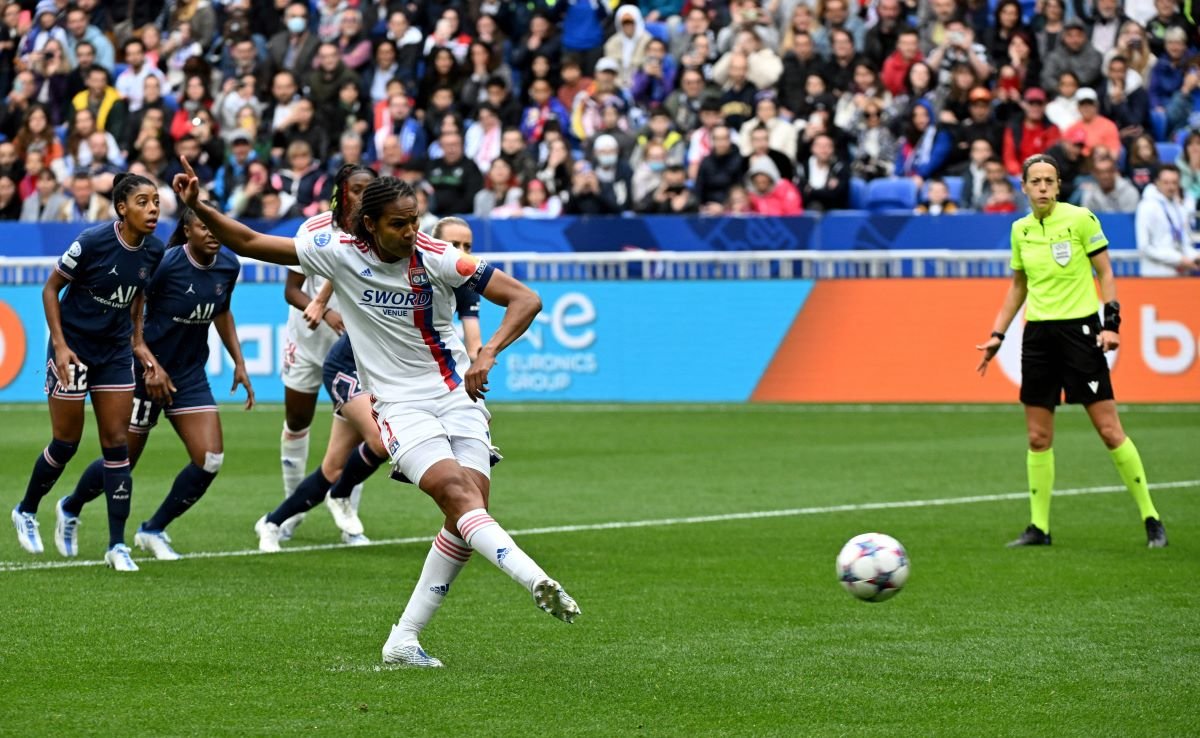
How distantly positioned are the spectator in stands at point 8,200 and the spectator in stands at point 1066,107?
12.9 metres

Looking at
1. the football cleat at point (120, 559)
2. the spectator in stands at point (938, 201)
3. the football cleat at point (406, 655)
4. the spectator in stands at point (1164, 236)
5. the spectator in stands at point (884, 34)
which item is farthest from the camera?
the spectator in stands at point (884, 34)

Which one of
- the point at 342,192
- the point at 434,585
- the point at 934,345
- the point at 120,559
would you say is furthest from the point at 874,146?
the point at 434,585

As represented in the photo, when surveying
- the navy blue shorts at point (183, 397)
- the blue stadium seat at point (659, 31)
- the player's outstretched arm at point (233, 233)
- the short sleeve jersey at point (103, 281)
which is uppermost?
the player's outstretched arm at point (233, 233)

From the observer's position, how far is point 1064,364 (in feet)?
36.1

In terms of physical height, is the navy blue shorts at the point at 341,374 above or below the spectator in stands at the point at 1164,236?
above

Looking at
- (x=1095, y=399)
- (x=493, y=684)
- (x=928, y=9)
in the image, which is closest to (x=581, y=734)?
(x=493, y=684)

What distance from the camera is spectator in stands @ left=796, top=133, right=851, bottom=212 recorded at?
69.9 ft

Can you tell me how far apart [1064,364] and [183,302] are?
5040 mm

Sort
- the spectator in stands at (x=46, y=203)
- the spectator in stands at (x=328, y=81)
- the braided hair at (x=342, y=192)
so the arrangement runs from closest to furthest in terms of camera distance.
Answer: the braided hair at (x=342, y=192)
the spectator in stands at (x=46, y=203)
the spectator in stands at (x=328, y=81)

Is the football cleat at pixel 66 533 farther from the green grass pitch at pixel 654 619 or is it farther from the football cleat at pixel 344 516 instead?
the football cleat at pixel 344 516

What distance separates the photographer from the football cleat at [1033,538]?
10927mm

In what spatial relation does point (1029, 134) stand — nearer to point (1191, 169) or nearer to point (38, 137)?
point (1191, 169)

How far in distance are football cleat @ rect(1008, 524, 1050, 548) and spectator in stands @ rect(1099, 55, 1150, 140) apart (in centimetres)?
1177

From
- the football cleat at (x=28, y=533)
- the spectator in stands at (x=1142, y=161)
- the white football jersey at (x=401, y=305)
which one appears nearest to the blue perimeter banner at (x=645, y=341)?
the spectator in stands at (x=1142, y=161)
